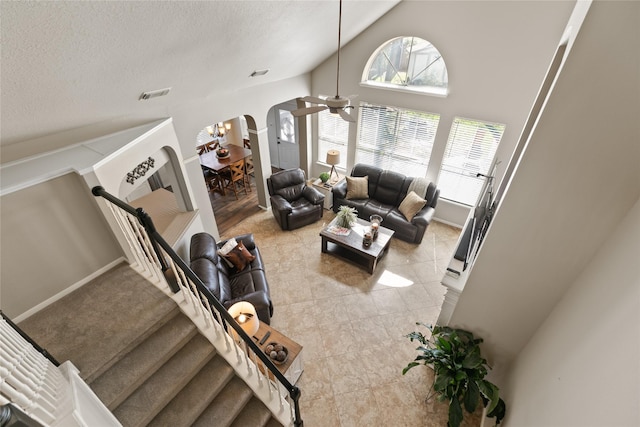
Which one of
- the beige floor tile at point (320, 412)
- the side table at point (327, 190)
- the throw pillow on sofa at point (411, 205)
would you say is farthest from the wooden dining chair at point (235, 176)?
the beige floor tile at point (320, 412)

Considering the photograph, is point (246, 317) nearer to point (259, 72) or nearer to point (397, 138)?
point (259, 72)

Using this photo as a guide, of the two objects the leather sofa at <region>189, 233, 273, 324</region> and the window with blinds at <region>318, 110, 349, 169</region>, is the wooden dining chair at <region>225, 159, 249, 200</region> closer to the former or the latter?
the window with blinds at <region>318, 110, 349, 169</region>

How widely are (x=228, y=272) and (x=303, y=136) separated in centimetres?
400

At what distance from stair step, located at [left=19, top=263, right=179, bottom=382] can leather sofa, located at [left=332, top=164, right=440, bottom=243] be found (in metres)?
4.22

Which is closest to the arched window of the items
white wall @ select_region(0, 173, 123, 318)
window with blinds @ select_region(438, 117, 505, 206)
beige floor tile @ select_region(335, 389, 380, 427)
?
window with blinds @ select_region(438, 117, 505, 206)

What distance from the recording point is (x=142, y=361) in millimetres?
2242

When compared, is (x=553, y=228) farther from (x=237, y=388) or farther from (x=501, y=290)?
(x=237, y=388)

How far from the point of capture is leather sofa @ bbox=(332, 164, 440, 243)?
5.57 metres

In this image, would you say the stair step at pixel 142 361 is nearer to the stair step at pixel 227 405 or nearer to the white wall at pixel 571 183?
the stair step at pixel 227 405

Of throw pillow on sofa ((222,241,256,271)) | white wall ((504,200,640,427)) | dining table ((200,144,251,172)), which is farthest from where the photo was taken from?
dining table ((200,144,251,172))

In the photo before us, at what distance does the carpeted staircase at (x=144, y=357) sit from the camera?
6.95 feet

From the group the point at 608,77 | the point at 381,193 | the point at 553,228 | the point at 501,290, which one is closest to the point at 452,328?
the point at 501,290

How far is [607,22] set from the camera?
153 cm

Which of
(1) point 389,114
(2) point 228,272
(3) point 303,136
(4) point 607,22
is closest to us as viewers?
(4) point 607,22
